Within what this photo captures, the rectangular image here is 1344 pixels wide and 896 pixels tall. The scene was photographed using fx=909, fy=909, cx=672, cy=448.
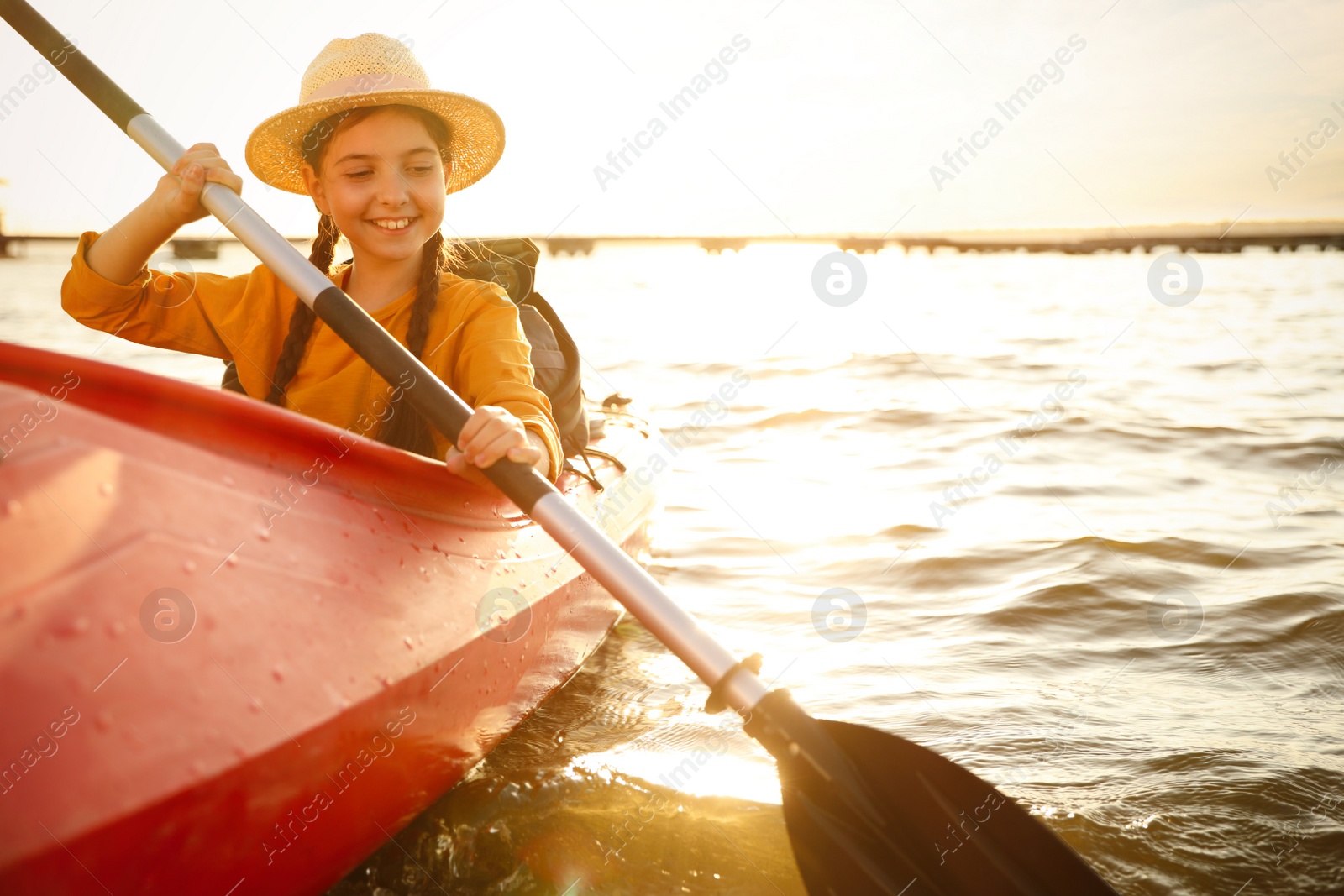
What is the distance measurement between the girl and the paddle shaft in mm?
116

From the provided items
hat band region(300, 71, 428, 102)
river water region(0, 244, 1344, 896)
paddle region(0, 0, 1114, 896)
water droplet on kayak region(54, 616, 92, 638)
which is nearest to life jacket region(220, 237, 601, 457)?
hat band region(300, 71, 428, 102)

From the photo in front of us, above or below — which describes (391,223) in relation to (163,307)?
above

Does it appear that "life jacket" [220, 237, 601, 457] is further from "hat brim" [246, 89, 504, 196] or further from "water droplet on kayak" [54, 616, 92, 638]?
"water droplet on kayak" [54, 616, 92, 638]

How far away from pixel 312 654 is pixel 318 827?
27cm

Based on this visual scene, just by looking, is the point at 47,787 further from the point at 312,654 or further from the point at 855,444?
the point at 855,444

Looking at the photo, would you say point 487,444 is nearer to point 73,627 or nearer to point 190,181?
point 73,627

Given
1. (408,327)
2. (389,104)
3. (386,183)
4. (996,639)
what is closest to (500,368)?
(408,327)

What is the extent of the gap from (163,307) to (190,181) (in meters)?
0.45

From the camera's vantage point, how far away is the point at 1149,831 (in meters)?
2.08

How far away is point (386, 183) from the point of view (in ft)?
7.49

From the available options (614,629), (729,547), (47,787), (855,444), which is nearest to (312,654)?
(47,787)

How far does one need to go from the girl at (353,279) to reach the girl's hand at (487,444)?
0.74 feet

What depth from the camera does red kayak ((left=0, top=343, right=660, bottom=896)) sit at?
110cm

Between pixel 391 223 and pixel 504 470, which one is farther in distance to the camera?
pixel 391 223
